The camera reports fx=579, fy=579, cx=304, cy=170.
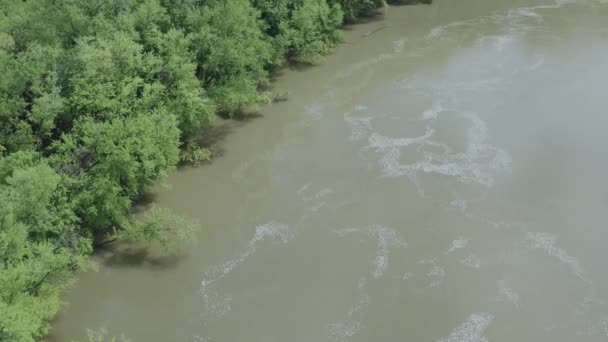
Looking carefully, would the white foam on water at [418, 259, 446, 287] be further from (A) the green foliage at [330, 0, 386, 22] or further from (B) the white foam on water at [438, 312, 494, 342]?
(A) the green foliage at [330, 0, 386, 22]

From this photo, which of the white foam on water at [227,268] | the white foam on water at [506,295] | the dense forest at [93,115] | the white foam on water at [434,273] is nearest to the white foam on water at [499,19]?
the dense forest at [93,115]

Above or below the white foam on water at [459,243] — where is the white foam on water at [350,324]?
below

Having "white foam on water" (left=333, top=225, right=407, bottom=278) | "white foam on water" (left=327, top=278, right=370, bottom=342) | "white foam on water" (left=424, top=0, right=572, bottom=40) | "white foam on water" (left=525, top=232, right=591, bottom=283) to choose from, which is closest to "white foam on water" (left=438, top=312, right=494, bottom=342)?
"white foam on water" (left=327, top=278, right=370, bottom=342)

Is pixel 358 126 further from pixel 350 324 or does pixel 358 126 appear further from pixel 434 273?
pixel 350 324

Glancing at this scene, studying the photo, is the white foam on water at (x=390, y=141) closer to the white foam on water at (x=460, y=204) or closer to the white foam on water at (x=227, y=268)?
the white foam on water at (x=460, y=204)

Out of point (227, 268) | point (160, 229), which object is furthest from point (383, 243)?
point (160, 229)

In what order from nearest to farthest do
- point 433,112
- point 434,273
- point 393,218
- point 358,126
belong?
point 434,273 → point 393,218 → point 358,126 → point 433,112

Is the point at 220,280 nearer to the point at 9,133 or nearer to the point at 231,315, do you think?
the point at 231,315
